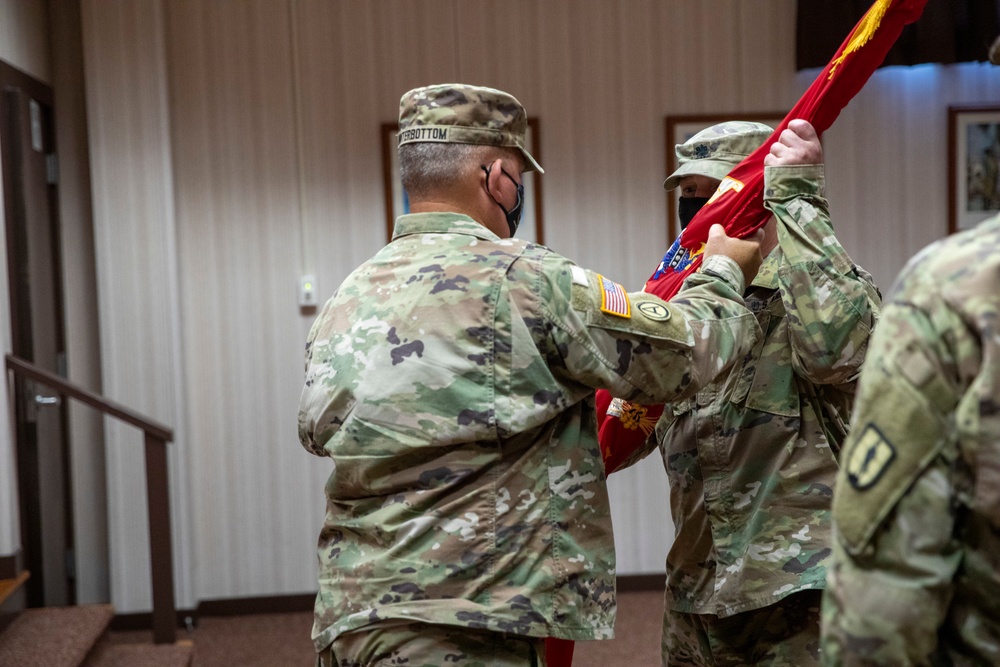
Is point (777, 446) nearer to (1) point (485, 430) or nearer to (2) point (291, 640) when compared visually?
(1) point (485, 430)

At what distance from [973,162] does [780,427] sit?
3.40 metres

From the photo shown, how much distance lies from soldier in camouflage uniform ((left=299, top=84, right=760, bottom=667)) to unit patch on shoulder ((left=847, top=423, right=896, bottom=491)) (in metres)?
0.59

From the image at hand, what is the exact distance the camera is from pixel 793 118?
193 centimetres

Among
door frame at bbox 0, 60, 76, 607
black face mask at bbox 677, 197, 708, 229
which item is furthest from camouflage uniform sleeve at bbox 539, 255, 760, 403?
door frame at bbox 0, 60, 76, 607

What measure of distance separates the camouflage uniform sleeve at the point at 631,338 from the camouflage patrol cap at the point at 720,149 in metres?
0.53

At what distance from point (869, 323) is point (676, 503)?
22.3 inches

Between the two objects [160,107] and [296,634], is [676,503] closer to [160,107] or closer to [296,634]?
[296,634]

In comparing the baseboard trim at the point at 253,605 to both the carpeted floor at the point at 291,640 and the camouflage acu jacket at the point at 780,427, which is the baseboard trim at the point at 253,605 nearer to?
the carpeted floor at the point at 291,640

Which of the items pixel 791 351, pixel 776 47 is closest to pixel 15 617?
pixel 791 351

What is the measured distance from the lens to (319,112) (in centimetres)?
459

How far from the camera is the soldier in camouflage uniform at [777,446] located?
1.73 m

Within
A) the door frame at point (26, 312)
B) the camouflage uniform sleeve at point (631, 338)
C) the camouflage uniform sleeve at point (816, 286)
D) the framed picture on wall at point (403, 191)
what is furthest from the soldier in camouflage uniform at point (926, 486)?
the framed picture on wall at point (403, 191)

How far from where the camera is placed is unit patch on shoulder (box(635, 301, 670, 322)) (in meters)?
1.54

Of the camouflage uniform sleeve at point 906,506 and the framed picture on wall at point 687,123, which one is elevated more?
the framed picture on wall at point 687,123
